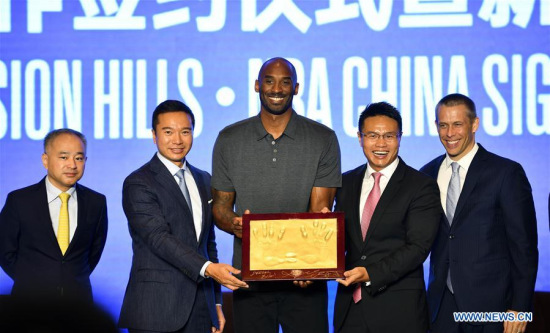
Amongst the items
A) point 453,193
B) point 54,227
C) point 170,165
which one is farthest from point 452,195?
point 54,227

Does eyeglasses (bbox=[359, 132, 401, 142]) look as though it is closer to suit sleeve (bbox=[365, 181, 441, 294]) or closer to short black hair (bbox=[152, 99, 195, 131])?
suit sleeve (bbox=[365, 181, 441, 294])

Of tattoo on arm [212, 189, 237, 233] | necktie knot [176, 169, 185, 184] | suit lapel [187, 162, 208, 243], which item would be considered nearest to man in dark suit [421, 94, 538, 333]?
tattoo on arm [212, 189, 237, 233]

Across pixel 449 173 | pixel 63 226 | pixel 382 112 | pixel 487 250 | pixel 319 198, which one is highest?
pixel 382 112

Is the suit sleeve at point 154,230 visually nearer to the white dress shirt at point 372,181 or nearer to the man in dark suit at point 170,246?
the man in dark suit at point 170,246

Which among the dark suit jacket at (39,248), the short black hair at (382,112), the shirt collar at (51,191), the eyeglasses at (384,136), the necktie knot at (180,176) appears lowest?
the dark suit jacket at (39,248)

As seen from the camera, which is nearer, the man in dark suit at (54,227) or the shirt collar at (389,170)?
the shirt collar at (389,170)

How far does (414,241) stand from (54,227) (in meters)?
1.66

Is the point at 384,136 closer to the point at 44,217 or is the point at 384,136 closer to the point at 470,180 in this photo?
the point at 470,180

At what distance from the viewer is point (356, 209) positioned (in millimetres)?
3053

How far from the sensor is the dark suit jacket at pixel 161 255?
2.92 meters

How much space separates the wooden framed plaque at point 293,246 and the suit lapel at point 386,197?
0.22m

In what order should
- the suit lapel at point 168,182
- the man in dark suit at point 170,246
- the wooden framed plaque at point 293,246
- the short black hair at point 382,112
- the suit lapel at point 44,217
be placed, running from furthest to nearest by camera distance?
the suit lapel at point 44,217 → the short black hair at point 382,112 → the suit lapel at point 168,182 → the man in dark suit at point 170,246 → the wooden framed plaque at point 293,246

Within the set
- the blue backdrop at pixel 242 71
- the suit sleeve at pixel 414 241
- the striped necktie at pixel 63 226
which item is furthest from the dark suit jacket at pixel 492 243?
the striped necktie at pixel 63 226

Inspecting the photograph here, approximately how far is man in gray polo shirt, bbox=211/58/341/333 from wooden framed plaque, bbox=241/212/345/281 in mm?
150
